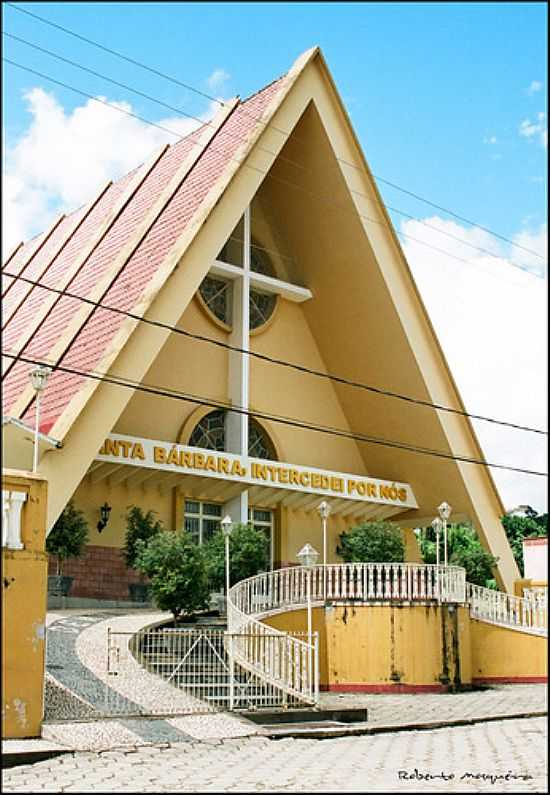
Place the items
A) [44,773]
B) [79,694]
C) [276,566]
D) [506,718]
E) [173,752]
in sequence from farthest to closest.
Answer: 1. [276,566]
2. [506,718]
3. [79,694]
4. [173,752]
5. [44,773]

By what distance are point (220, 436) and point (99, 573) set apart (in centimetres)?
518

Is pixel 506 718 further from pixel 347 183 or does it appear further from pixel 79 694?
pixel 347 183

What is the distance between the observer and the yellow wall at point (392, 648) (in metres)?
18.6

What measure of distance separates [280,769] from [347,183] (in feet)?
62.7

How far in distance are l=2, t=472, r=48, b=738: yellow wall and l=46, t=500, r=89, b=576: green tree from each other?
1083 cm

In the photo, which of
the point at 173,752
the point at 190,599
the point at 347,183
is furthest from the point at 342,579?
the point at 347,183

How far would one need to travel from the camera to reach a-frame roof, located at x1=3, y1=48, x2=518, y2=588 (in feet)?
67.1

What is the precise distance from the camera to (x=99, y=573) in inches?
942

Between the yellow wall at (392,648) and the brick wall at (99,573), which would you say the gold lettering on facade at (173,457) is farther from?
the yellow wall at (392,648)

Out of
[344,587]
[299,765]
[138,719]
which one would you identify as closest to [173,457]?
[344,587]

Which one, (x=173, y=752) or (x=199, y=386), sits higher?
(x=199, y=386)

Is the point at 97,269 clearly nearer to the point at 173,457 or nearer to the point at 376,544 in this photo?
the point at 173,457

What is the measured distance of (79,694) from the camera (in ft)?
43.2
